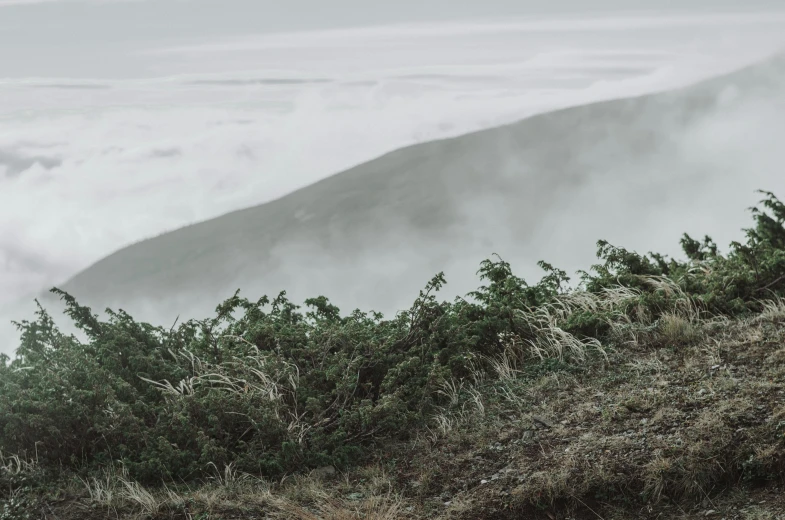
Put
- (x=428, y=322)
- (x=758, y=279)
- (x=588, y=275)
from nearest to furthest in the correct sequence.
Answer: (x=428, y=322) → (x=758, y=279) → (x=588, y=275)

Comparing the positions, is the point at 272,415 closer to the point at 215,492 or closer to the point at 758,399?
the point at 215,492

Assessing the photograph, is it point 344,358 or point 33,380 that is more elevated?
point 33,380

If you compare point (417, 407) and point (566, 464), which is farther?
point (417, 407)

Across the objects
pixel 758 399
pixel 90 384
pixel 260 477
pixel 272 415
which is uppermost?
pixel 90 384

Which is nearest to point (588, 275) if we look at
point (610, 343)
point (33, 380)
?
point (610, 343)

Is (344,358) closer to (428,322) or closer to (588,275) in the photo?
(428,322)

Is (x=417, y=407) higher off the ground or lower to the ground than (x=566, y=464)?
higher

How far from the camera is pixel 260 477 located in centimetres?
534

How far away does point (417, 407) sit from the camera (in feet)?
19.9

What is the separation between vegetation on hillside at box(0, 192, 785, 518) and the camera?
16.2 ft

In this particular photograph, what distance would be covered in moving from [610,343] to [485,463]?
2032 mm

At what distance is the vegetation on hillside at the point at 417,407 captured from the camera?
494 centimetres

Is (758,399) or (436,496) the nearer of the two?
(436,496)

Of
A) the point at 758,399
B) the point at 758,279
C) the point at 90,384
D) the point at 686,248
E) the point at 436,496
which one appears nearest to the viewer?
the point at 436,496
